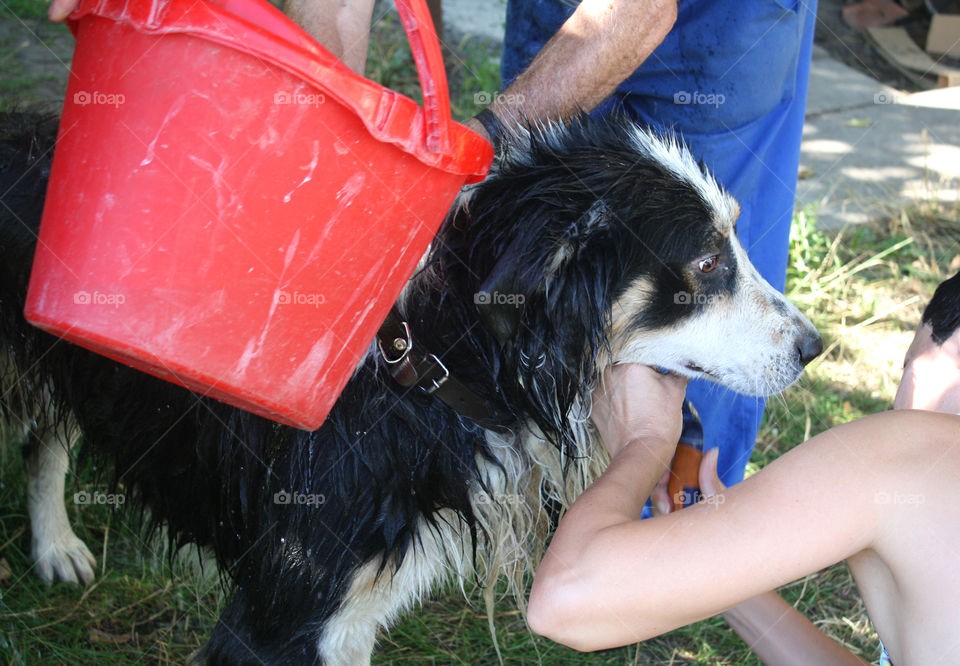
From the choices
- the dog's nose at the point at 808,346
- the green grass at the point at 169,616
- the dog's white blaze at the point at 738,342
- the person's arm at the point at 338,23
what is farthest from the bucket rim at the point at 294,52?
the green grass at the point at 169,616

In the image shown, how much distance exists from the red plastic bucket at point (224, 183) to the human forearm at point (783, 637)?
4.17 feet

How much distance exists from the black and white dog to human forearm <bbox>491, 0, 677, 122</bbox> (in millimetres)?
76

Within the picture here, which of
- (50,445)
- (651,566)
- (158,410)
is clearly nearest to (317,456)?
(158,410)

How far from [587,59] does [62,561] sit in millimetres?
2116

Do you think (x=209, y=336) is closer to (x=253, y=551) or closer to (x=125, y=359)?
(x=125, y=359)

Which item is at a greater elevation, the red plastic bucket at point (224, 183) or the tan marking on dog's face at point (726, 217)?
the red plastic bucket at point (224, 183)

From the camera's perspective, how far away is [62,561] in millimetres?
2734

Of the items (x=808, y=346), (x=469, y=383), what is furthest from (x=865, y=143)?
(x=469, y=383)

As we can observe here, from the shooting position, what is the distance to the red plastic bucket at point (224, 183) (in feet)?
4.34

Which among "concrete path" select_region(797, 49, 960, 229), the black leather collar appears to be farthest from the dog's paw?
"concrete path" select_region(797, 49, 960, 229)

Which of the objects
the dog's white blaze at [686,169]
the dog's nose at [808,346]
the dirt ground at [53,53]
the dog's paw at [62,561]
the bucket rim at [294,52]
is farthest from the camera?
the dirt ground at [53,53]

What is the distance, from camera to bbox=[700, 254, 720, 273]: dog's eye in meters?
1.95

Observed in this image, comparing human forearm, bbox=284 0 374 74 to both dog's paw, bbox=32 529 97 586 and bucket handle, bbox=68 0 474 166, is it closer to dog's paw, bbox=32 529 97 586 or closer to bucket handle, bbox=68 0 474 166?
bucket handle, bbox=68 0 474 166

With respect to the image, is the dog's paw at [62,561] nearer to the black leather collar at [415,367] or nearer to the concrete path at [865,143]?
the black leather collar at [415,367]
